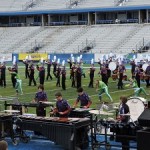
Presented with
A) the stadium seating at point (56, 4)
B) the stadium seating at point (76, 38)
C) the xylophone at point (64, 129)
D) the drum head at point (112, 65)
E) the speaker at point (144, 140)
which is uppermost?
the stadium seating at point (56, 4)

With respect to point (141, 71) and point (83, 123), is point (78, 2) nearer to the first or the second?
point (141, 71)

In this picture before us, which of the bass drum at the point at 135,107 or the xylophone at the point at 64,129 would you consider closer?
the xylophone at the point at 64,129

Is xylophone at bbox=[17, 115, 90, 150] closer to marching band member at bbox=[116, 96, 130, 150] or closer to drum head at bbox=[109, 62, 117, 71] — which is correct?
marching band member at bbox=[116, 96, 130, 150]

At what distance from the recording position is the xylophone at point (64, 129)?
462 inches

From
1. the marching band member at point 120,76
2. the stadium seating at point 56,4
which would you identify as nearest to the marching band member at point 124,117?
the marching band member at point 120,76

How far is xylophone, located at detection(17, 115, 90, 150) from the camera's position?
11.7 m

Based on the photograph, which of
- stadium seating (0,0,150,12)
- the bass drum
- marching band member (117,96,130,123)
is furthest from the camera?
stadium seating (0,0,150,12)

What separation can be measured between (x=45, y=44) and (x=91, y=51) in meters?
7.29

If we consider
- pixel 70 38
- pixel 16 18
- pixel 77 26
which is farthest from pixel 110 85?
pixel 16 18

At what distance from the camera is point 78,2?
64.2 m

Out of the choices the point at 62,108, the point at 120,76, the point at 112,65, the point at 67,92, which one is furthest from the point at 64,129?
the point at 112,65

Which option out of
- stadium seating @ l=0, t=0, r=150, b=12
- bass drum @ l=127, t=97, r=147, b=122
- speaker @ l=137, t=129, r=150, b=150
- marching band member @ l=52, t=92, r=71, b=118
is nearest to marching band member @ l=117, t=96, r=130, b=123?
bass drum @ l=127, t=97, r=147, b=122

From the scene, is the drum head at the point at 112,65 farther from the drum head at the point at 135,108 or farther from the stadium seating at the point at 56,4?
the stadium seating at the point at 56,4

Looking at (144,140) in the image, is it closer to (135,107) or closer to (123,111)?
(123,111)
